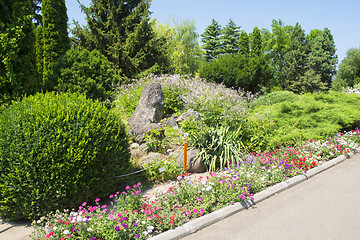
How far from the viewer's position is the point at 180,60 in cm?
3203

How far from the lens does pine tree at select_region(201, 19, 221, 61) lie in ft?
122

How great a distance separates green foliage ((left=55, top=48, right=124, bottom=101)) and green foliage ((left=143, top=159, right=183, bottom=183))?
453 cm

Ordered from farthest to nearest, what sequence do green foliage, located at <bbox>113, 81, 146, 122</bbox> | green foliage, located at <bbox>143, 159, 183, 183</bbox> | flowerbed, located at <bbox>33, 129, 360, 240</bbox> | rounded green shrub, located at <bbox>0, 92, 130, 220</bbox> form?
green foliage, located at <bbox>113, 81, 146, 122</bbox> → green foliage, located at <bbox>143, 159, 183, 183</bbox> → rounded green shrub, located at <bbox>0, 92, 130, 220</bbox> → flowerbed, located at <bbox>33, 129, 360, 240</bbox>

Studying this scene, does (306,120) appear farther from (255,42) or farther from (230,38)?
(230,38)

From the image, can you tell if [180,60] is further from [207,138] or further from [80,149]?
[80,149]

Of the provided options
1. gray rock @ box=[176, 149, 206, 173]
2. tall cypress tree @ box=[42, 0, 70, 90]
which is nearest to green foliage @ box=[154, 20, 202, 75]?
tall cypress tree @ box=[42, 0, 70, 90]

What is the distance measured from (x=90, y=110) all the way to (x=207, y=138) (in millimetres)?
2875

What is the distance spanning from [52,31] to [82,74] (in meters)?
3.55

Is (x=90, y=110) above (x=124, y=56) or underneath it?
underneath

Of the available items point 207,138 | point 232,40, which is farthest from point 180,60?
point 207,138

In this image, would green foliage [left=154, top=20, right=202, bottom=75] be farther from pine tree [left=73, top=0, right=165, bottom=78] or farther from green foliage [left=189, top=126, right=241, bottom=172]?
green foliage [left=189, top=126, right=241, bottom=172]

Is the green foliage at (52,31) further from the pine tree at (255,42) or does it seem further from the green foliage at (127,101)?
the pine tree at (255,42)

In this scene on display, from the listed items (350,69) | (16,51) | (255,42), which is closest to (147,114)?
(16,51)

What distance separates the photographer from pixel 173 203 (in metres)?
3.97
